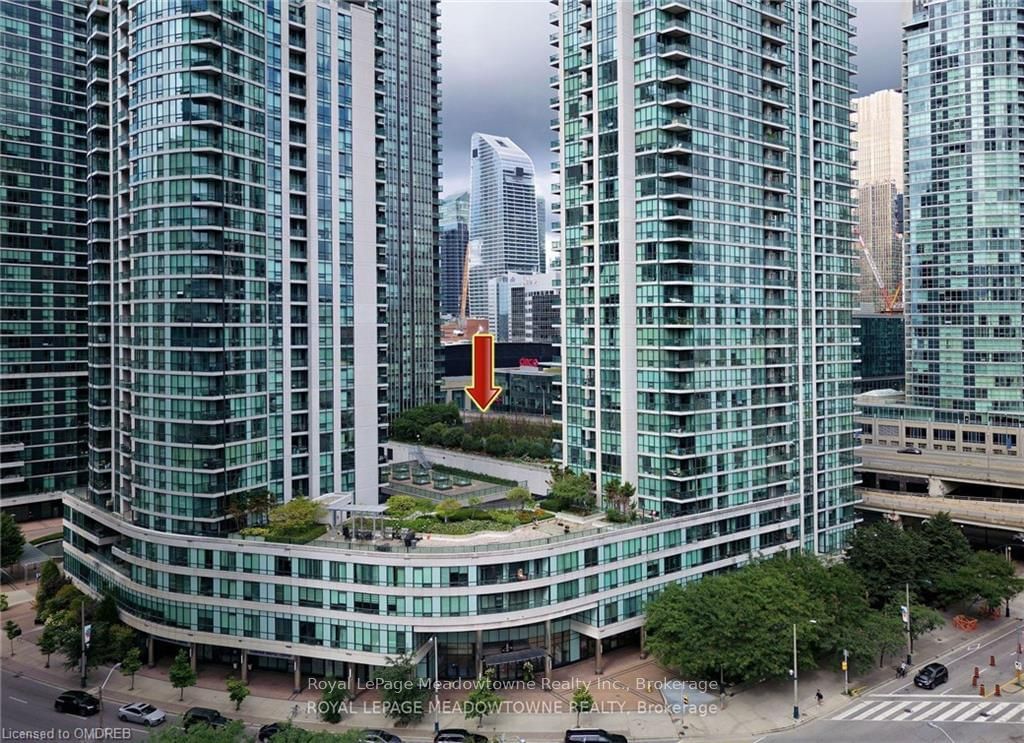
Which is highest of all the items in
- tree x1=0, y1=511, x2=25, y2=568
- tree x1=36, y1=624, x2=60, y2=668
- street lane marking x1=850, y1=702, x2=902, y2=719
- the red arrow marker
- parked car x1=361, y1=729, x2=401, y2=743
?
the red arrow marker

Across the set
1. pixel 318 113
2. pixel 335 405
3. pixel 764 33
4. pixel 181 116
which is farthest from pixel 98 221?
pixel 764 33

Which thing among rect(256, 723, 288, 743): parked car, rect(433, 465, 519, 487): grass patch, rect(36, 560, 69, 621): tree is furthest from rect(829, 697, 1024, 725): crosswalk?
rect(36, 560, 69, 621): tree

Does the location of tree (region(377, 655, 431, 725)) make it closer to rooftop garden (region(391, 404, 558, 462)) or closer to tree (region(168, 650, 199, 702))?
tree (region(168, 650, 199, 702))

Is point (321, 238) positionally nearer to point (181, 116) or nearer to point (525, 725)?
point (181, 116)

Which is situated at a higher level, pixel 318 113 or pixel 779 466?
pixel 318 113

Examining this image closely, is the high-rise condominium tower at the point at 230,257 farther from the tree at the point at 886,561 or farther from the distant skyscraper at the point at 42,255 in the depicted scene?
the tree at the point at 886,561
